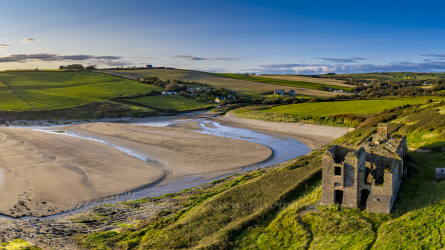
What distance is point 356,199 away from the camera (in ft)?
48.6

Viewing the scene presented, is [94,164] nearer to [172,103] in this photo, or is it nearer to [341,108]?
[341,108]

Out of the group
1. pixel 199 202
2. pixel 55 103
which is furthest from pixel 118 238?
pixel 55 103

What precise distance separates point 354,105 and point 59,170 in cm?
6046

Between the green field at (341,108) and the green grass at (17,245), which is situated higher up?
the green field at (341,108)

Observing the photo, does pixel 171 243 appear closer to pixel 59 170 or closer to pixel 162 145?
pixel 59 170

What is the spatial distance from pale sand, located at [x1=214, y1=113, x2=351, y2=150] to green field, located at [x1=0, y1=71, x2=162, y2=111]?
4821 cm

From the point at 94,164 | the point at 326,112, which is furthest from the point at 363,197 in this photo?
the point at 326,112

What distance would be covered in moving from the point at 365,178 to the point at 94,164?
85.4ft

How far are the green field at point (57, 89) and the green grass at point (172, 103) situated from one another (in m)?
8.53

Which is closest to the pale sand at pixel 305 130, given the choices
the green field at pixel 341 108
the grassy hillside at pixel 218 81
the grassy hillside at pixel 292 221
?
the green field at pixel 341 108

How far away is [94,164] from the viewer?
3138 cm

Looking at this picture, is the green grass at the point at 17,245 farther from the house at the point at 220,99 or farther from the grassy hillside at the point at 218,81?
the grassy hillside at the point at 218,81

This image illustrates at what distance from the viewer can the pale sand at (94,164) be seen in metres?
23.3

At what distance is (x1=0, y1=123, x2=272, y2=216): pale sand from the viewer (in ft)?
76.4
